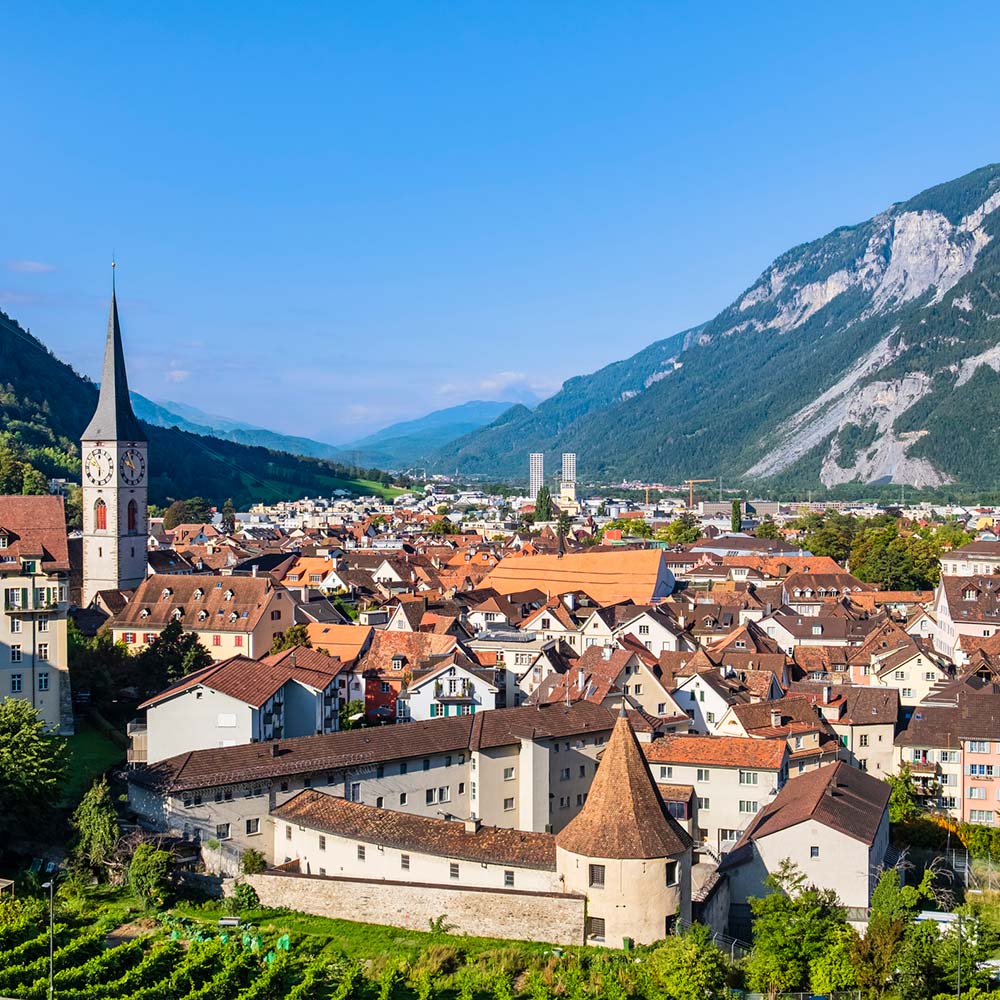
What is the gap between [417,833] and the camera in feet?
102

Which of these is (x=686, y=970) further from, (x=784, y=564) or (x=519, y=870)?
(x=784, y=564)

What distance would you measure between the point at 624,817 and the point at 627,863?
0.98 m

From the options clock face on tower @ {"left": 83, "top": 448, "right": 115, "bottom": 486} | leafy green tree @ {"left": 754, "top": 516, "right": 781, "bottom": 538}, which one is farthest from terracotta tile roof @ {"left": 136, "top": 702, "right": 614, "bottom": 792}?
leafy green tree @ {"left": 754, "top": 516, "right": 781, "bottom": 538}

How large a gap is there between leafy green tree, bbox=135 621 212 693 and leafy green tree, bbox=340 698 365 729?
6.63 meters

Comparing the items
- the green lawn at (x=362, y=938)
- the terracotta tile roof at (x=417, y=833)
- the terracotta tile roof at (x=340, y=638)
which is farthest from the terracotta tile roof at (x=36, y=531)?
the green lawn at (x=362, y=938)

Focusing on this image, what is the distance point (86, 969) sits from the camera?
25766 mm

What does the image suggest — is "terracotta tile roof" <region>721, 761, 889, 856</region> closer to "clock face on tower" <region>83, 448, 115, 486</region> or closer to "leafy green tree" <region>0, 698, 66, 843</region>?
"leafy green tree" <region>0, 698, 66, 843</region>

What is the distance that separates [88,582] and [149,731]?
33.1 metres

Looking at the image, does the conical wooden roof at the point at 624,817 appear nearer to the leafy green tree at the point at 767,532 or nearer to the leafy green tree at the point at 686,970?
the leafy green tree at the point at 686,970

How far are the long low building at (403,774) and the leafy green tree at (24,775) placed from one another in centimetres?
207

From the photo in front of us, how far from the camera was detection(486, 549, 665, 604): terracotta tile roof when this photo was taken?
81312mm

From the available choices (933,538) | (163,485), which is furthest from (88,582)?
(163,485)

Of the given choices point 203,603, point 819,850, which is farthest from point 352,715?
point 819,850

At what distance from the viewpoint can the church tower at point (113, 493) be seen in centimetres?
6919
